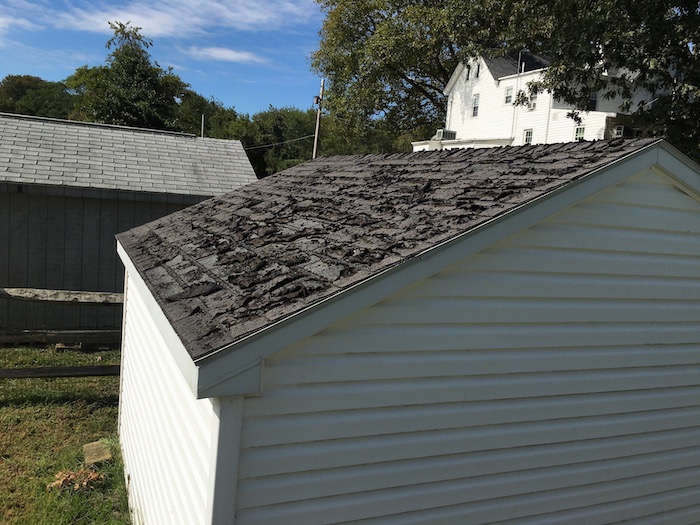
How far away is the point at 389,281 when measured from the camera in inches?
118

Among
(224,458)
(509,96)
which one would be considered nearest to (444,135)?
(509,96)

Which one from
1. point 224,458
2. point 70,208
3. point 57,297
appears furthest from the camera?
point 70,208

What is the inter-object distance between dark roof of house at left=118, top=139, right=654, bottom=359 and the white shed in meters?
0.02

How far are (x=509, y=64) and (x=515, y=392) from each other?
3465 centimetres

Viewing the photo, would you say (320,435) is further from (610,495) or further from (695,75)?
(695,75)

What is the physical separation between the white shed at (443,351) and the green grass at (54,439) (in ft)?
2.26

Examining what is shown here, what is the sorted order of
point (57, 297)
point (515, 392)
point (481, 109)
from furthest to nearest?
point (481, 109)
point (57, 297)
point (515, 392)

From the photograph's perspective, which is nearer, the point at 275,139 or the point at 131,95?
the point at 131,95

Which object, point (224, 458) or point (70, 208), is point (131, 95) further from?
point (224, 458)

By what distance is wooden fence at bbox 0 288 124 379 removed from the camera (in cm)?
754

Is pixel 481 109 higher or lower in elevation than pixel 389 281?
higher

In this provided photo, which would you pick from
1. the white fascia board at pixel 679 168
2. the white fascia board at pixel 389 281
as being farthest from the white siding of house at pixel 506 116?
the white fascia board at pixel 389 281

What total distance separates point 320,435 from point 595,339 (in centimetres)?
217

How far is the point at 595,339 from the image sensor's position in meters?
4.09
